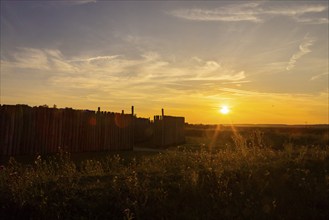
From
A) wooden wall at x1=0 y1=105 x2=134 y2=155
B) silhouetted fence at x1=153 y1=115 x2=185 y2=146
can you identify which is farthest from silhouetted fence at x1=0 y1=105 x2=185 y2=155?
silhouetted fence at x1=153 y1=115 x2=185 y2=146

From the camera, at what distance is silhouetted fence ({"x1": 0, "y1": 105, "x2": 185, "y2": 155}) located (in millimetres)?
15156

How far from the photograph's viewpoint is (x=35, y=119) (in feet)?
52.3

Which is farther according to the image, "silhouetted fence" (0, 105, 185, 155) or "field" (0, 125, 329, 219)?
"silhouetted fence" (0, 105, 185, 155)

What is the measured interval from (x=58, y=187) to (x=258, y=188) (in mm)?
4168

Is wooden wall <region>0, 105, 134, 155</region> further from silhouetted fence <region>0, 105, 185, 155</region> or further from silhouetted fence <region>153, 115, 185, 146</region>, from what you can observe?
silhouetted fence <region>153, 115, 185, 146</region>

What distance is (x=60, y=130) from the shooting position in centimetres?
1703

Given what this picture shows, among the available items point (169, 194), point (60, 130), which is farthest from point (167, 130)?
point (169, 194)

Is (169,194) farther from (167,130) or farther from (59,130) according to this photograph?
(167,130)

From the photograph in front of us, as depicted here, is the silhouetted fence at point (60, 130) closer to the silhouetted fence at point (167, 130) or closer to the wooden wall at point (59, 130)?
the wooden wall at point (59, 130)

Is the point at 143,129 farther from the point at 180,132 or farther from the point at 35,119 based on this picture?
the point at 35,119

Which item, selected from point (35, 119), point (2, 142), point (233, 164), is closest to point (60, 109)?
point (35, 119)

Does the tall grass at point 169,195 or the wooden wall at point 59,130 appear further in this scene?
the wooden wall at point 59,130

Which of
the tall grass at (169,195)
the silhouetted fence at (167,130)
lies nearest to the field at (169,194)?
→ the tall grass at (169,195)

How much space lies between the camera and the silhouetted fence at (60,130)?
15156 millimetres
